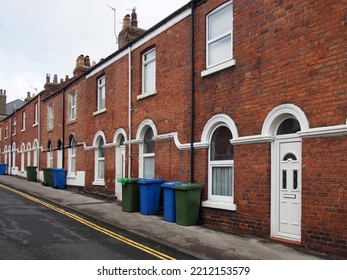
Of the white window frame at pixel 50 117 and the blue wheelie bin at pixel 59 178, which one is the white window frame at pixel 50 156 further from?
the blue wheelie bin at pixel 59 178

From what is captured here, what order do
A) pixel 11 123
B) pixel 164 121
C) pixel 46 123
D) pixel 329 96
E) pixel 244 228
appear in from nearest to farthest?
pixel 329 96, pixel 244 228, pixel 164 121, pixel 46 123, pixel 11 123

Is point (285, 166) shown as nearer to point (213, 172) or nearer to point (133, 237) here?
point (213, 172)

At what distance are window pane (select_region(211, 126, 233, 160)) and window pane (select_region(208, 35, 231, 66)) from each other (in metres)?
1.78

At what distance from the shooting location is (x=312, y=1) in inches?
295

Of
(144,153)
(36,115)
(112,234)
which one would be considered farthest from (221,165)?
(36,115)

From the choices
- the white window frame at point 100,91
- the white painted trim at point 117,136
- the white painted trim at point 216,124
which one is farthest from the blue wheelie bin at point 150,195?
the white window frame at point 100,91

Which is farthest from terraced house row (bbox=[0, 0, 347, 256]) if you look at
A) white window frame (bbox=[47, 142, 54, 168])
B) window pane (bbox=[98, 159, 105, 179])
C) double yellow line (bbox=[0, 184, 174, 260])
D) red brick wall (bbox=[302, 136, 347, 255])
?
white window frame (bbox=[47, 142, 54, 168])

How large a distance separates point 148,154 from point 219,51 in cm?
472

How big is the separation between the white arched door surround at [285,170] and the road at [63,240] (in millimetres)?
2388

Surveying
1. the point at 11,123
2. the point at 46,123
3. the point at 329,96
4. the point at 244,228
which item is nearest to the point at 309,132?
the point at 329,96

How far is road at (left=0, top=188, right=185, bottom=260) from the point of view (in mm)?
7090

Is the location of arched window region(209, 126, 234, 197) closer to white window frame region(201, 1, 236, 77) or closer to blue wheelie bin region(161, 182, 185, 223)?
blue wheelie bin region(161, 182, 185, 223)

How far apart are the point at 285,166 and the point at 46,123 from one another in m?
20.2

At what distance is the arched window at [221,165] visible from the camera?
9727mm
